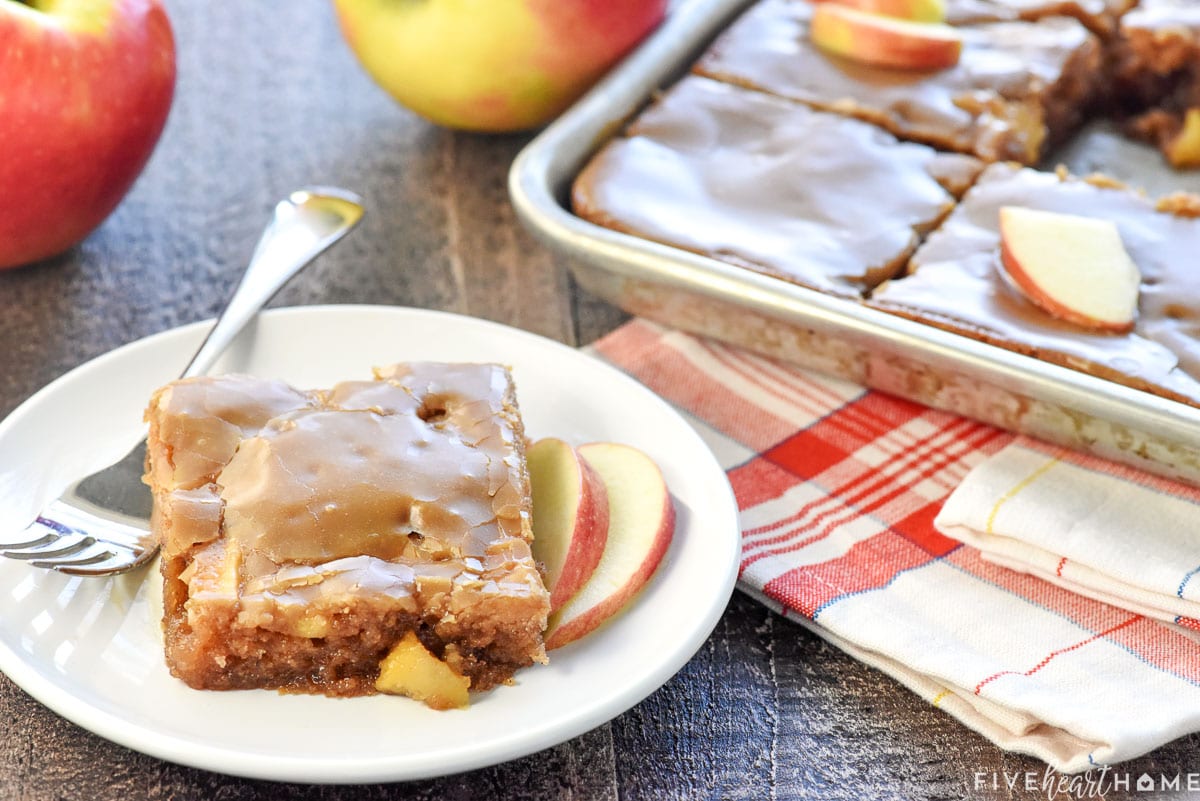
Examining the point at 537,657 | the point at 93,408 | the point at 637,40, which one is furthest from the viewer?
the point at 637,40

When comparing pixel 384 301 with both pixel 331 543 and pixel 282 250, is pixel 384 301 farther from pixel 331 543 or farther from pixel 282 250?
pixel 331 543

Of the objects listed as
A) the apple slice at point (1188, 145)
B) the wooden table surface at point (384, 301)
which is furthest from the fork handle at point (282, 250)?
the apple slice at point (1188, 145)

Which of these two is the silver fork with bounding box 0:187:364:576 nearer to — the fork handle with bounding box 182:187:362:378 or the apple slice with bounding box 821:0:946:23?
the fork handle with bounding box 182:187:362:378

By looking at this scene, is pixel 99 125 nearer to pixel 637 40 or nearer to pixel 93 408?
pixel 93 408

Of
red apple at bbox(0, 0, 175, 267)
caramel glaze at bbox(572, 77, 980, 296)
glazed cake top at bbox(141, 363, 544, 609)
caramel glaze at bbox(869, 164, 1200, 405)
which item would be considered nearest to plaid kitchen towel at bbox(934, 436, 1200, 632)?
caramel glaze at bbox(869, 164, 1200, 405)

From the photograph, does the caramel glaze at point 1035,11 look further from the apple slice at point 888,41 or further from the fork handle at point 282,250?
the fork handle at point 282,250

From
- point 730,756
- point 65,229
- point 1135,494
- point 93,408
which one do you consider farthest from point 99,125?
point 1135,494
